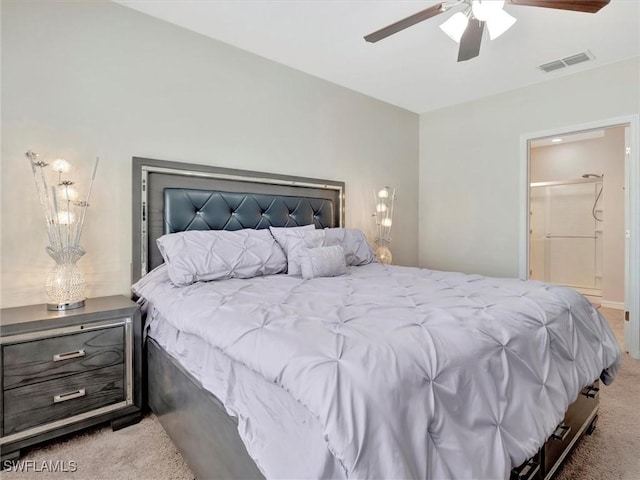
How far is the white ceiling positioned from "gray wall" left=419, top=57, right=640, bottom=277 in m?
0.18

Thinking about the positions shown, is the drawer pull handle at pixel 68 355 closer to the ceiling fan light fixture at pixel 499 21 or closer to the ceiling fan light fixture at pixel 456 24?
the ceiling fan light fixture at pixel 456 24

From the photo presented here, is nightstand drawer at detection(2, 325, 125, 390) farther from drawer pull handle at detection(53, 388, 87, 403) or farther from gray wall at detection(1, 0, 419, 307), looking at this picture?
gray wall at detection(1, 0, 419, 307)

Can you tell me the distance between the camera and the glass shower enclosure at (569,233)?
558 centimetres

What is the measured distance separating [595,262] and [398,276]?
196 inches

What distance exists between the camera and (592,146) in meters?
5.39

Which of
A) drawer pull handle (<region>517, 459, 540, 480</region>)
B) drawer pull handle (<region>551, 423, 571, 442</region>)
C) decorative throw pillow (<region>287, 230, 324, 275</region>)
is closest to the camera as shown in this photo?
drawer pull handle (<region>517, 459, 540, 480</region>)

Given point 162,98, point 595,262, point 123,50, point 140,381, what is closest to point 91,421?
point 140,381

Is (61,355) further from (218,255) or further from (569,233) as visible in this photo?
(569,233)

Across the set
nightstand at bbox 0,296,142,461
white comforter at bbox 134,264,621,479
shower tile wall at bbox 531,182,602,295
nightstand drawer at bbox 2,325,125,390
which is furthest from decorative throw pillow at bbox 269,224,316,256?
shower tile wall at bbox 531,182,602,295

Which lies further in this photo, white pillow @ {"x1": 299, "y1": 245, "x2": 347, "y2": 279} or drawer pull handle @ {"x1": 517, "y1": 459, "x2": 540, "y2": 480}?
white pillow @ {"x1": 299, "y1": 245, "x2": 347, "y2": 279}

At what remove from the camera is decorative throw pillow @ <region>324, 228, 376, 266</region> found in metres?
3.06

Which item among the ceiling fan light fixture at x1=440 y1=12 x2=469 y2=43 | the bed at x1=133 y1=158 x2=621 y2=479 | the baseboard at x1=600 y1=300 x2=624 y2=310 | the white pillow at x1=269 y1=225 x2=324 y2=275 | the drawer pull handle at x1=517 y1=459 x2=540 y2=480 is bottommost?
the baseboard at x1=600 y1=300 x2=624 y2=310

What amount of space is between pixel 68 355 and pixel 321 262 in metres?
1.52

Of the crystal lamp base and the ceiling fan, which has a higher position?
the ceiling fan
